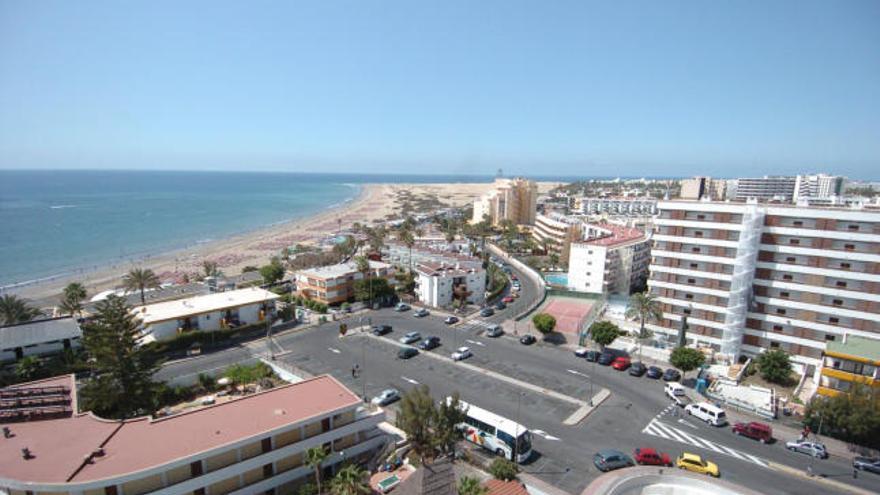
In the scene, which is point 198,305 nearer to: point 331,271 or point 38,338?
point 38,338

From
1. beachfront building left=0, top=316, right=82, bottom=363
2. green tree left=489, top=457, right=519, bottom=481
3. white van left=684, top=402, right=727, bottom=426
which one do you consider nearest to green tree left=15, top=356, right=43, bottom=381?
beachfront building left=0, top=316, right=82, bottom=363

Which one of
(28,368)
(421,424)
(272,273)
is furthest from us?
(272,273)

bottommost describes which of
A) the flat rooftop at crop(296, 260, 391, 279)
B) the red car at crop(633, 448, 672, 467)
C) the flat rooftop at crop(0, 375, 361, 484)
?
the red car at crop(633, 448, 672, 467)

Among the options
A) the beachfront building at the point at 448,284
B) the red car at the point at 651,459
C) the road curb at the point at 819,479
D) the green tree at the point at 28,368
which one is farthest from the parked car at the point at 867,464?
the green tree at the point at 28,368

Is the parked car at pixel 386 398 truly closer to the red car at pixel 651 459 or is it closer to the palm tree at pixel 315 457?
the palm tree at pixel 315 457

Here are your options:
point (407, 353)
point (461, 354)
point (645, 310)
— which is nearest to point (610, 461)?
point (461, 354)

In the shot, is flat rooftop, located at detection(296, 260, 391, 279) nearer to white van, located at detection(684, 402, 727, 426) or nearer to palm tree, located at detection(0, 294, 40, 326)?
palm tree, located at detection(0, 294, 40, 326)

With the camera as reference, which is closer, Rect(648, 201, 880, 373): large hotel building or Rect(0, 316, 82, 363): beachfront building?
Rect(0, 316, 82, 363): beachfront building

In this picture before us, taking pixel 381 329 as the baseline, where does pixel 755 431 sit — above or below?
above
